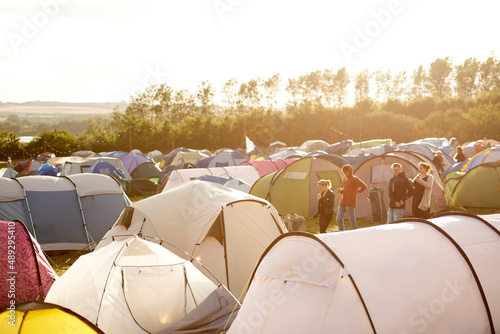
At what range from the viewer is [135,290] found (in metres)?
5.92

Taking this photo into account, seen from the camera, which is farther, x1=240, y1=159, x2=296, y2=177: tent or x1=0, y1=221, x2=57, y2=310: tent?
x1=240, y1=159, x2=296, y2=177: tent

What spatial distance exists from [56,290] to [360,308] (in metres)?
3.87

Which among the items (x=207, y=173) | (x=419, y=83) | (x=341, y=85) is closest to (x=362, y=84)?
(x=341, y=85)

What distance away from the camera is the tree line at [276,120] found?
4569 centimetres

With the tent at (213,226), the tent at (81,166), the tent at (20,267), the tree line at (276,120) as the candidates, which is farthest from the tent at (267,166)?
the tree line at (276,120)

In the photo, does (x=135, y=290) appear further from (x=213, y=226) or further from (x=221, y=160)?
(x=221, y=160)

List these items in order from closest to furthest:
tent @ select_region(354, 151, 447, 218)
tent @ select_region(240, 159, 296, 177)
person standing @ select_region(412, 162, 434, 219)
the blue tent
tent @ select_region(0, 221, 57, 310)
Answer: tent @ select_region(0, 221, 57, 310) → person standing @ select_region(412, 162, 434, 219) → tent @ select_region(354, 151, 447, 218) → tent @ select_region(240, 159, 296, 177) → the blue tent

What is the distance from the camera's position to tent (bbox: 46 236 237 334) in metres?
5.78

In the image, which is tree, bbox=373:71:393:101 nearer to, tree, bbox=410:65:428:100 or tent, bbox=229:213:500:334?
tree, bbox=410:65:428:100

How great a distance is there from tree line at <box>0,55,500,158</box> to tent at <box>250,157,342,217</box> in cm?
3040

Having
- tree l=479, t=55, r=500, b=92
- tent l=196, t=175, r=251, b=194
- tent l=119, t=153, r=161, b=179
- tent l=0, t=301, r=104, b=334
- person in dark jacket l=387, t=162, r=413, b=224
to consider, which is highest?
tree l=479, t=55, r=500, b=92

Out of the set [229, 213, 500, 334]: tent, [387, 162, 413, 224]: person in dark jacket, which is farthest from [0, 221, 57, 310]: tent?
[387, 162, 413, 224]: person in dark jacket

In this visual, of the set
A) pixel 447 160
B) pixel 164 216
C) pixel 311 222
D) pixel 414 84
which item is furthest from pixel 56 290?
pixel 414 84

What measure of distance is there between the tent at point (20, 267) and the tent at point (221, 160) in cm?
1584
